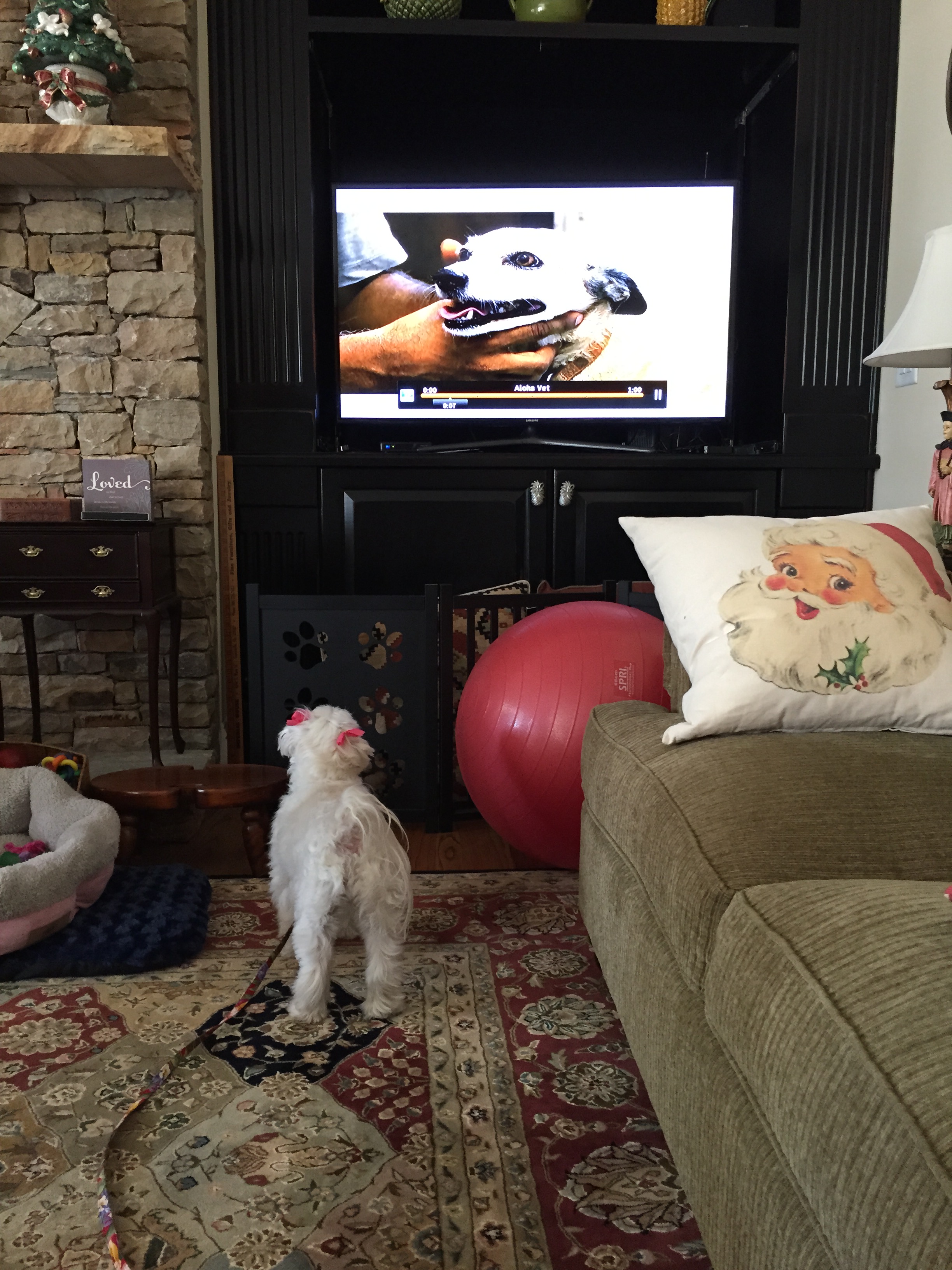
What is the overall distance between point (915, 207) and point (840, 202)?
0.78 ft

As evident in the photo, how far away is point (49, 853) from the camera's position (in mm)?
1742

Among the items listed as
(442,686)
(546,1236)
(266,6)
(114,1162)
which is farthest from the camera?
(266,6)

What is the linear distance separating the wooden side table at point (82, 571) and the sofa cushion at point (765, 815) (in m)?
1.66

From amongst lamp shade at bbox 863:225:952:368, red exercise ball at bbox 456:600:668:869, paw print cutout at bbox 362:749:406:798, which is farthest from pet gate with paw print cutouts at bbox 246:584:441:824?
lamp shade at bbox 863:225:952:368

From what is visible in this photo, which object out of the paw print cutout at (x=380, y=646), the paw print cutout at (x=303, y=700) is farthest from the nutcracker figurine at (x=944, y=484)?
the paw print cutout at (x=303, y=700)

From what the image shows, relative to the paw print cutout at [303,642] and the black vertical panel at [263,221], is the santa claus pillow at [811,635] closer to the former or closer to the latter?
the paw print cutout at [303,642]

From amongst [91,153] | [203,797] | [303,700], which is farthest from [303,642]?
[91,153]

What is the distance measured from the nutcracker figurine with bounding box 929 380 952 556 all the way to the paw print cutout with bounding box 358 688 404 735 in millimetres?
1277

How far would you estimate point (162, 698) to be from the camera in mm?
3004

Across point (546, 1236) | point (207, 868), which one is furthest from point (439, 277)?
point (546, 1236)

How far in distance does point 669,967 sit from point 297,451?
2251 mm

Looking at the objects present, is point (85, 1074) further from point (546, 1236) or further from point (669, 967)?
point (669, 967)

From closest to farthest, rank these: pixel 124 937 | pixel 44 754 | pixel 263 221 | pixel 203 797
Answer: pixel 124 937
pixel 203 797
pixel 44 754
pixel 263 221

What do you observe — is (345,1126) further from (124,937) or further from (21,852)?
(21,852)
